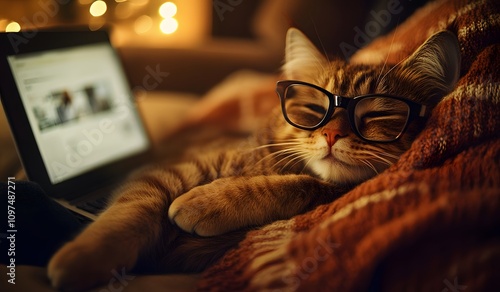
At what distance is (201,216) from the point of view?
1.98 ft

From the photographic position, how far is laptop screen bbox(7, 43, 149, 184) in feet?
2.53

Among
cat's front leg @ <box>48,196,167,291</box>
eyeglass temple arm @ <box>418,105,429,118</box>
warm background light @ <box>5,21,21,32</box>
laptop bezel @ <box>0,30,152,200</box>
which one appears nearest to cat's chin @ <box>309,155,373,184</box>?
eyeglass temple arm @ <box>418,105,429,118</box>

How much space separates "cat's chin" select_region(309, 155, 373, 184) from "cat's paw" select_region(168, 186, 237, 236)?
17cm

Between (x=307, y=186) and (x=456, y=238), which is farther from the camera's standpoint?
(x=307, y=186)

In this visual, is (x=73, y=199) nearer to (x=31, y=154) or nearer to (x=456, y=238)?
(x=31, y=154)

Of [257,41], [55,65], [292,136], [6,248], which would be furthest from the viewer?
[257,41]

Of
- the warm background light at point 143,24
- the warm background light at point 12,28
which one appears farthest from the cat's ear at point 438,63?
the warm background light at point 143,24

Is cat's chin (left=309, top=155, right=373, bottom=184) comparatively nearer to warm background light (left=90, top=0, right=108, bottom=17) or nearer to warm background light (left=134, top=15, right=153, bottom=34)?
warm background light (left=90, top=0, right=108, bottom=17)

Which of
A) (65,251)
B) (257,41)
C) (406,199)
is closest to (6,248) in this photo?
(65,251)

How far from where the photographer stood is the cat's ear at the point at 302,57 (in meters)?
0.70

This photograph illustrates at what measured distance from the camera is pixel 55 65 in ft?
2.79

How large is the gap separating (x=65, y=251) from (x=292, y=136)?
15.5 inches

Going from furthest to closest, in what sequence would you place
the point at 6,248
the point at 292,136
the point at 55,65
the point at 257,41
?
the point at 257,41, the point at 55,65, the point at 292,136, the point at 6,248

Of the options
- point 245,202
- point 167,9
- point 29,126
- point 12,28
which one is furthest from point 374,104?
point 167,9
